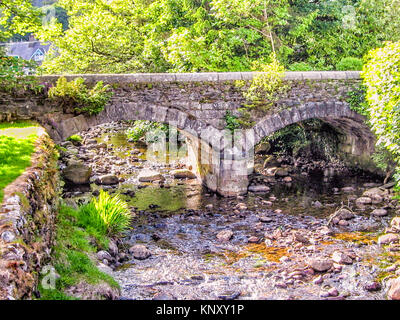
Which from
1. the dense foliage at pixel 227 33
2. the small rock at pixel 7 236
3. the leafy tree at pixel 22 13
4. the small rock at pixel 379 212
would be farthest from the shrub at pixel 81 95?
the small rock at pixel 379 212

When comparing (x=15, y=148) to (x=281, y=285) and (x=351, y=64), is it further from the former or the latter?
(x=351, y=64)

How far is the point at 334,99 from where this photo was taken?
42.3 ft

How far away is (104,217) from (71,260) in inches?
88.1

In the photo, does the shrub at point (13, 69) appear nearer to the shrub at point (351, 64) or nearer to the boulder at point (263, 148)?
the shrub at point (351, 64)

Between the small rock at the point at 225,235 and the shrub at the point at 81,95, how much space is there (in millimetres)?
4688

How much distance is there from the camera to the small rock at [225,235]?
9183mm

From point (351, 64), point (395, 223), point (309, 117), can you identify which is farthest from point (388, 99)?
point (351, 64)

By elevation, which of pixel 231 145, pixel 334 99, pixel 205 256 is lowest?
pixel 205 256

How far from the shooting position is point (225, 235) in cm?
924

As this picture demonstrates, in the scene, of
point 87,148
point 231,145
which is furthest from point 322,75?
point 87,148

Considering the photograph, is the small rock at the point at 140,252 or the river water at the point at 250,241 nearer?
the river water at the point at 250,241

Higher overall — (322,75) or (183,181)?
(322,75)
